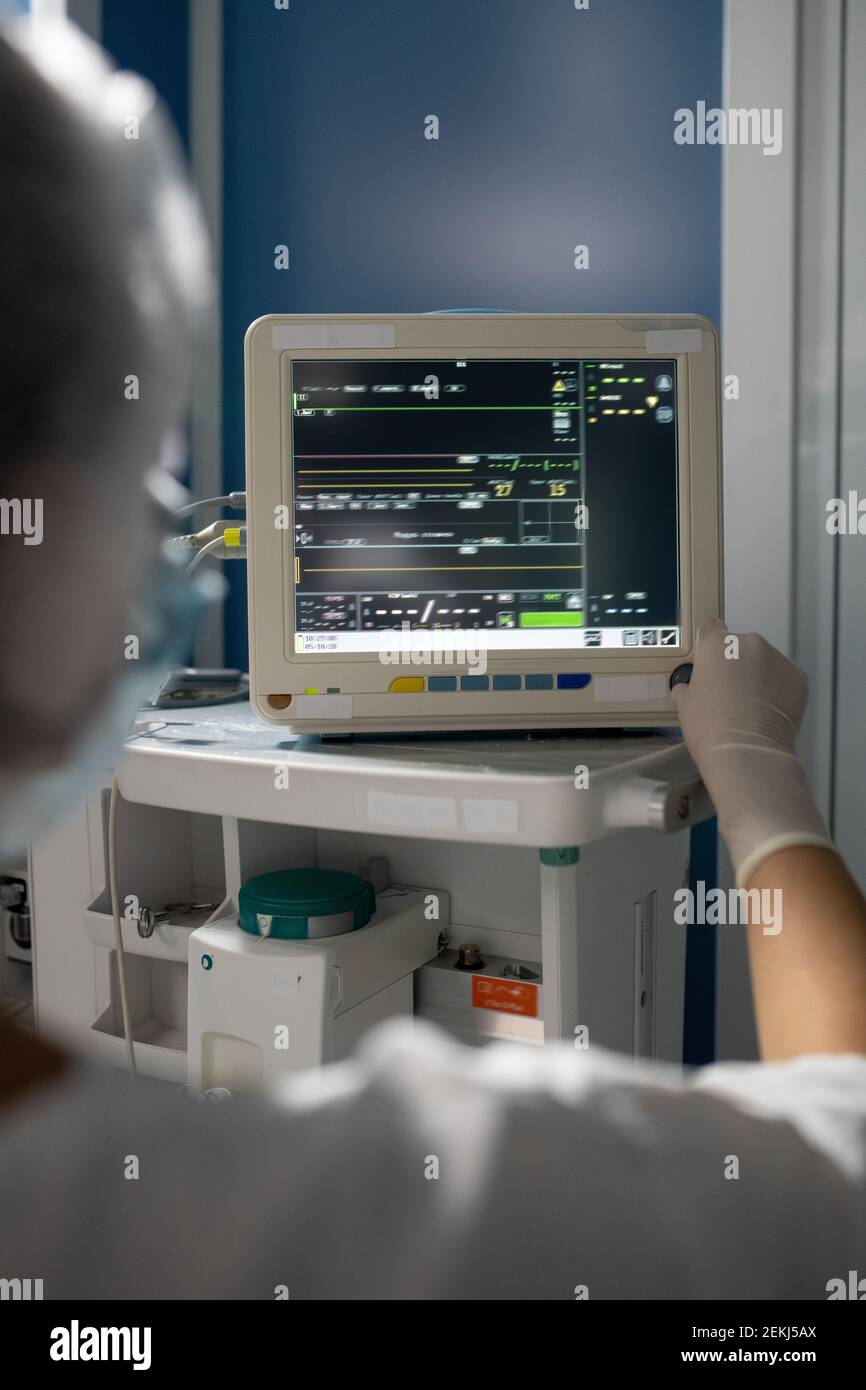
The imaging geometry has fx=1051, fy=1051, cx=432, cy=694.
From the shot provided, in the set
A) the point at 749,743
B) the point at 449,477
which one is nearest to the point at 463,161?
the point at 449,477

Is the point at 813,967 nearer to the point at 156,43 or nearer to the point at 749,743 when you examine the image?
the point at 749,743

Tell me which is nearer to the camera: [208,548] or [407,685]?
[407,685]

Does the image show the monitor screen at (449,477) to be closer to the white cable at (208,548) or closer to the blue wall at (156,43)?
the white cable at (208,548)

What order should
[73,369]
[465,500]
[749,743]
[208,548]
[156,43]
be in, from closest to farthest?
[73,369] → [749,743] → [465,500] → [208,548] → [156,43]

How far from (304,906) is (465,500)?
15.9 inches

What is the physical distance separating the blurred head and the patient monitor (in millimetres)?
604

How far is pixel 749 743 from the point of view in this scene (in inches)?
34.5

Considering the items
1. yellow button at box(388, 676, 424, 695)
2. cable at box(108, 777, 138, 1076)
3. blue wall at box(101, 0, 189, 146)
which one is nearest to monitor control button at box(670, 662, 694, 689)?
yellow button at box(388, 676, 424, 695)

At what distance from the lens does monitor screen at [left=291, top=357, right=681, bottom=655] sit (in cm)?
98

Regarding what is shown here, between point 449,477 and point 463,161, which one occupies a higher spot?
point 463,161

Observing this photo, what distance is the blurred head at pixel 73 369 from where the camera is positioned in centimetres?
31

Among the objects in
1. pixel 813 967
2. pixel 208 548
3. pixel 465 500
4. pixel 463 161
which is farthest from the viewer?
pixel 463 161
